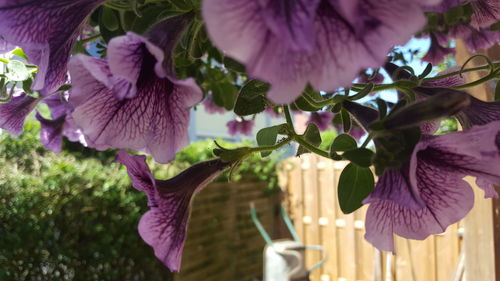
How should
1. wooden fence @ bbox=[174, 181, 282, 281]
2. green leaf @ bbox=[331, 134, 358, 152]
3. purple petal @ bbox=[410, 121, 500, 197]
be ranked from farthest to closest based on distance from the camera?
wooden fence @ bbox=[174, 181, 282, 281] → green leaf @ bbox=[331, 134, 358, 152] → purple petal @ bbox=[410, 121, 500, 197]

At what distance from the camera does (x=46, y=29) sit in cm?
40

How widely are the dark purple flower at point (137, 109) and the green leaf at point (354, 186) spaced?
0.16 meters

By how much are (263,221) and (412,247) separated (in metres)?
1.96

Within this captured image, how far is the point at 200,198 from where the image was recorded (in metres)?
4.40

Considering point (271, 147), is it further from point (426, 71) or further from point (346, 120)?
point (426, 71)

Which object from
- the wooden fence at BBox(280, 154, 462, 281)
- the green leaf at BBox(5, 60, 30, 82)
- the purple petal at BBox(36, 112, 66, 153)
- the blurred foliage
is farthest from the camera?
the wooden fence at BBox(280, 154, 462, 281)

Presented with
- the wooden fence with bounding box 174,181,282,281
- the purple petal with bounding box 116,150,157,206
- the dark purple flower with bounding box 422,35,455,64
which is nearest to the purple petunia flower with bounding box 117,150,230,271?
the purple petal with bounding box 116,150,157,206

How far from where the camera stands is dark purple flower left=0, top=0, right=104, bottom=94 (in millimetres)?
378

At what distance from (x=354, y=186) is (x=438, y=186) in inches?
3.0

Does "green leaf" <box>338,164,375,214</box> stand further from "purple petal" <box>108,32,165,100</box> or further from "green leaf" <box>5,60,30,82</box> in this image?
"green leaf" <box>5,60,30,82</box>

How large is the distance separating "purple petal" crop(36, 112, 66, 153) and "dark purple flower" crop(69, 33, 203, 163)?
2.03 ft

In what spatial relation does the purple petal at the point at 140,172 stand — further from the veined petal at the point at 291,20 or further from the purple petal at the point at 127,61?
the veined petal at the point at 291,20

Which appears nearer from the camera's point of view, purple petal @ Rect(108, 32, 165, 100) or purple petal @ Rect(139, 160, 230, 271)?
purple petal @ Rect(108, 32, 165, 100)

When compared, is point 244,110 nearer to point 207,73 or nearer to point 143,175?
point 143,175
